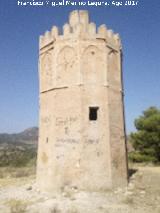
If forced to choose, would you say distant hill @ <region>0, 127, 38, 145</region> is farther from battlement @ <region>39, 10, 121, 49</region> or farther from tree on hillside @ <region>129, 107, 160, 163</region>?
battlement @ <region>39, 10, 121, 49</region>

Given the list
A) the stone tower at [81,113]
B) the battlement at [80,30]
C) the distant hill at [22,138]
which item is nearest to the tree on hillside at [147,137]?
the stone tower at [81,113]

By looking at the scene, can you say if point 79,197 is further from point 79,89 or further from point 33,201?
point 79,89

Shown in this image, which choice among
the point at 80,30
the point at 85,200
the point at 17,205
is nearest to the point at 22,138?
the point at 80,30

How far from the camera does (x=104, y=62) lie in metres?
12.9

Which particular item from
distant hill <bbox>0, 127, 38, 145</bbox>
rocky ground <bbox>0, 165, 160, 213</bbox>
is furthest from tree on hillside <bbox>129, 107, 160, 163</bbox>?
distant hill <bbox>0, 127, 38, 145</bbox>

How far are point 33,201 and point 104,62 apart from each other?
6.46 meters

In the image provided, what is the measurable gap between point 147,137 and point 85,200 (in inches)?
541

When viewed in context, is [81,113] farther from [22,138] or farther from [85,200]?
[22,138]

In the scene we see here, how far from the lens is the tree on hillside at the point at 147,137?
23.1 metres

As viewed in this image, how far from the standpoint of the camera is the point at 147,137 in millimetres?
23469

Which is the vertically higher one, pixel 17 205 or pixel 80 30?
pixel 80 30

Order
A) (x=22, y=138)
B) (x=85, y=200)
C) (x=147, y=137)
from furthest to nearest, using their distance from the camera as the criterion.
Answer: (x=22, y=138) < (x=147, y=137) < (x=85, y=200)

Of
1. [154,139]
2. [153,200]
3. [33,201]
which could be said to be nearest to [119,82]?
[153,200]

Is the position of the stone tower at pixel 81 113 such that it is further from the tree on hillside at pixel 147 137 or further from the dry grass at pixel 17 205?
the tree on hillside at pixel 147 137
